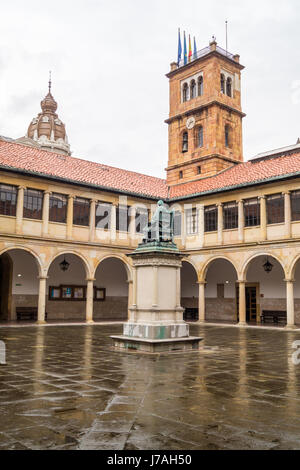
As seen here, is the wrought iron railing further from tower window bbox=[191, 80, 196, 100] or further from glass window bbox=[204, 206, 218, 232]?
glass window bbox=[204, 206, 218, 232]

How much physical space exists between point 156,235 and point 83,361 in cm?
411

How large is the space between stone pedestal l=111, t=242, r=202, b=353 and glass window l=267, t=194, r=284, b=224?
1193 centimetres

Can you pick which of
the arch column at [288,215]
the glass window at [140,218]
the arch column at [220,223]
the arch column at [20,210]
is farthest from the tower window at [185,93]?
the arch column at [20,210]

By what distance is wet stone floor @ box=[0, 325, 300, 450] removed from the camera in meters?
4.54

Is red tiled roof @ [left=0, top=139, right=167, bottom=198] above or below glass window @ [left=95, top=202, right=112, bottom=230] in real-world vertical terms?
above

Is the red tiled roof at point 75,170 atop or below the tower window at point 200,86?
below

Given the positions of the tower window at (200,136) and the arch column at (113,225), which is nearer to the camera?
the arch column at (113,225)

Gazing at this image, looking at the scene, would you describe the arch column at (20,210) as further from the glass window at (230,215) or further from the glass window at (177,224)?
the glass window at (230,215)

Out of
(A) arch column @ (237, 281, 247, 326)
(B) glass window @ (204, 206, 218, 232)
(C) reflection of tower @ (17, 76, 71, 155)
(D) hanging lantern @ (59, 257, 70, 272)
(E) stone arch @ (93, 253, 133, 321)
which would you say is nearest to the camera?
(A) arch column @ (237, 281, 247, 326)

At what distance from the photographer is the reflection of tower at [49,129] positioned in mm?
70562

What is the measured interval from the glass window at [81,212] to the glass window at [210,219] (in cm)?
663

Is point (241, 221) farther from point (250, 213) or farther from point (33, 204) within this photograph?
point (33, 204)

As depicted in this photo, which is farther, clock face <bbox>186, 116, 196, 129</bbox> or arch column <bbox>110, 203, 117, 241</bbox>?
clock face <bbox>186, 116, 196, 129</bbox>

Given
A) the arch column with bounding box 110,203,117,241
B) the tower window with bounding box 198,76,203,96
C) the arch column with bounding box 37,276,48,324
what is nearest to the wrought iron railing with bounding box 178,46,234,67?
the tower window with bounding box 198,76,203,96
